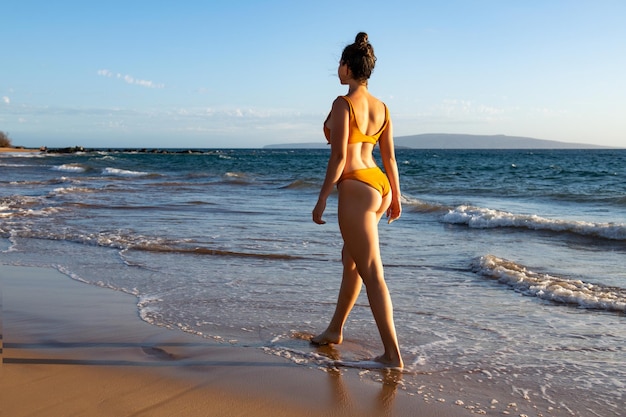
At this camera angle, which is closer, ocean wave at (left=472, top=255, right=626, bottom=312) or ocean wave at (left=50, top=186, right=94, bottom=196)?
ocean wave at (left=472, top=255, right=626, bottom=312)

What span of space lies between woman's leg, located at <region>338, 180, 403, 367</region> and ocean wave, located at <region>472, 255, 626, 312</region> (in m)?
2.67

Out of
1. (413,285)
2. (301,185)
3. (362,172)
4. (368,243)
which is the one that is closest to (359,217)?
(368,243)

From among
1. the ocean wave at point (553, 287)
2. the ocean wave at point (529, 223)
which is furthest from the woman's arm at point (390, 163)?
the ocean wave at point (529, 223)

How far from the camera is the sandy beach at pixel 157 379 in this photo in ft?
10.8

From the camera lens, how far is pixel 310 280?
6.93m

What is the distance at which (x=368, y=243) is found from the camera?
13.2 feet

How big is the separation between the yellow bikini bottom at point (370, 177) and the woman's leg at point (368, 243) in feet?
0.08

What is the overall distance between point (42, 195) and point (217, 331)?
1547 centimetres

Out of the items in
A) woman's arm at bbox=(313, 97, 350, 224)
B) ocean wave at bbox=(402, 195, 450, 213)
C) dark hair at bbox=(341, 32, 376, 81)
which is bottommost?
ocean wave at bbox=(402, 195, 450, 213)

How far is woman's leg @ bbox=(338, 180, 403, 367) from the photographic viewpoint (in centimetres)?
398

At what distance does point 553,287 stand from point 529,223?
598 cm

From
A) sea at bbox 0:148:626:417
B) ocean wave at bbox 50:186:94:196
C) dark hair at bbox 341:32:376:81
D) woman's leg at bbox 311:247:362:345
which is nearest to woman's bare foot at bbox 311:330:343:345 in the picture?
woman's leg at bbox 311:247:362:345

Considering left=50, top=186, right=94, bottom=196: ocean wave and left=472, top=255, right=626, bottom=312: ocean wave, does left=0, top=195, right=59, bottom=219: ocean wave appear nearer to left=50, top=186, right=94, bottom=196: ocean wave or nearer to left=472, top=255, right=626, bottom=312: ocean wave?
left=50, top=186, right=94, bottom=196: ocean wave

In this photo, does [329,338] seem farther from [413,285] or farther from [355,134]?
[413,285]
